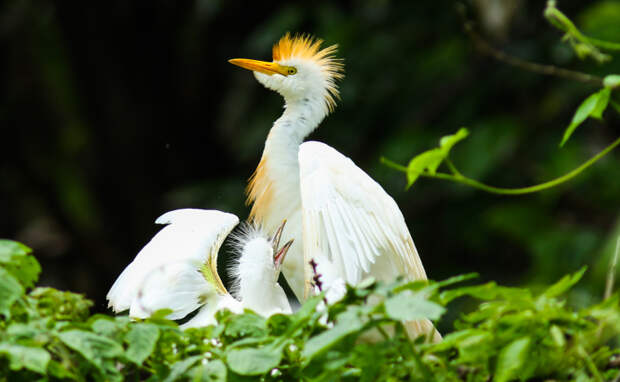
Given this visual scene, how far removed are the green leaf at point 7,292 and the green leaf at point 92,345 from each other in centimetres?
8

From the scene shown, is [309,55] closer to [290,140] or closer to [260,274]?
[290,140]

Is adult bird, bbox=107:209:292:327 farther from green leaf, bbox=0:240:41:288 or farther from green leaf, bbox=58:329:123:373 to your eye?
green leaf, bbox=58:329:123:373

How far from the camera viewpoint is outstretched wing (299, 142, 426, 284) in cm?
203

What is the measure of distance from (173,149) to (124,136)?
1.26ft

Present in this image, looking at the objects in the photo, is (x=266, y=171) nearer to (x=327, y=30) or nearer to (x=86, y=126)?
(x=327, y=30)

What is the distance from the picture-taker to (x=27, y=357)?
3.83ft

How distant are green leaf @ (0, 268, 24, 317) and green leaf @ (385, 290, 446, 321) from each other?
50 centimetres

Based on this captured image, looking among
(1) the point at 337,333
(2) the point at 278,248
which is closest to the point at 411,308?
(1) the point at 337,333

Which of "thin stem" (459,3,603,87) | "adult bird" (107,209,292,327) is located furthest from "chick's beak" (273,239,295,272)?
"thin stem" (459,3,603,87)

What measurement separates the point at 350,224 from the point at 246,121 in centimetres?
452

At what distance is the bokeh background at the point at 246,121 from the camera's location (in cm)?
567

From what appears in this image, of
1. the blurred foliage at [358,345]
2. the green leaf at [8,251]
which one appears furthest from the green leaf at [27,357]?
the green leaf at [8,251]

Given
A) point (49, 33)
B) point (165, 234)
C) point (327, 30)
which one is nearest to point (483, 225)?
point (327, 30)

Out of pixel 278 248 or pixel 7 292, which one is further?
pixel 278 248
